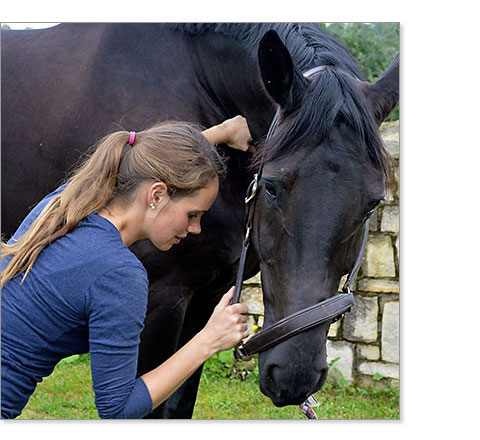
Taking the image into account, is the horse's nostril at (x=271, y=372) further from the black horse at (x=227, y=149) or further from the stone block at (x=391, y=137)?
the stone block at (x=391, y=137)

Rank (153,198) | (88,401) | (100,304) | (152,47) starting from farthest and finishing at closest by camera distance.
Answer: (88,401)
(152,47)
(153,198)
(100,304)

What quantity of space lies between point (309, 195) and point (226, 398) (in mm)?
1552

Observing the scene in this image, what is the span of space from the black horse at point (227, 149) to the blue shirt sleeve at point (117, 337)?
1.04 feet

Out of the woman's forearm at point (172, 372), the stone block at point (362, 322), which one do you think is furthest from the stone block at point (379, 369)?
the woman's forearm at point (172, 372)

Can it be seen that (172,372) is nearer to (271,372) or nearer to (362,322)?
(271,372)

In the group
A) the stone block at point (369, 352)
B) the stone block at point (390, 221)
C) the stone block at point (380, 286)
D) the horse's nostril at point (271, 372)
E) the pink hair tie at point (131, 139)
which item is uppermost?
the pink hair tie at point (131, 139)

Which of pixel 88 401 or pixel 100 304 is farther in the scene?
pixel 88 401

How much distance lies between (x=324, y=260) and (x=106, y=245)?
470mm

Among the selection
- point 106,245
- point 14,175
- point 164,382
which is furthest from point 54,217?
point 14,175

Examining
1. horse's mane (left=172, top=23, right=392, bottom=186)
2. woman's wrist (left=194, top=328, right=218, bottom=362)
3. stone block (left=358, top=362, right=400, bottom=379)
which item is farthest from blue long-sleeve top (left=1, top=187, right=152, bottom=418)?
stone block (left=358, top=362, right=400, bottom=379)

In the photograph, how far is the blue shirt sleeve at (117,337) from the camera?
1180 mm

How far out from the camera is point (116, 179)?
51.1 inches
